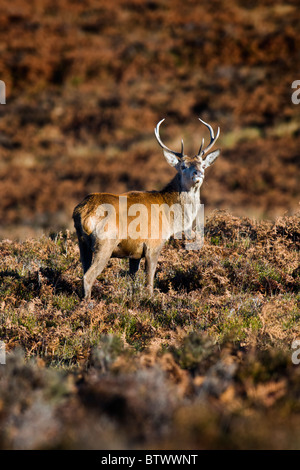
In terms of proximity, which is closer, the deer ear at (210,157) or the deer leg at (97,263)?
the deer leg at (97,263)

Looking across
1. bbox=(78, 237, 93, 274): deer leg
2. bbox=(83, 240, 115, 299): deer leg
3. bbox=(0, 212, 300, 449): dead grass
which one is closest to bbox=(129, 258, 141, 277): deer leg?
bbox=(0, 212, 300, 449): dead grass

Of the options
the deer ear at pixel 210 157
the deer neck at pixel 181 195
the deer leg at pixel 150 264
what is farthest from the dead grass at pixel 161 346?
the deer ear at pixel 210 157

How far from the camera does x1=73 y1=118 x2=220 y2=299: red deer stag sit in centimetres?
661

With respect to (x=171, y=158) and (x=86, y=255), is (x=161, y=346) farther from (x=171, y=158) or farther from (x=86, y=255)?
(x=171, y=158)

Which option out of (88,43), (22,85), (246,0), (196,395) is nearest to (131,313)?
(196,395)

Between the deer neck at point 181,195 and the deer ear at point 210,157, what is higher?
the deer ear at point 210,157

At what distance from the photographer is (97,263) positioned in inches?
260

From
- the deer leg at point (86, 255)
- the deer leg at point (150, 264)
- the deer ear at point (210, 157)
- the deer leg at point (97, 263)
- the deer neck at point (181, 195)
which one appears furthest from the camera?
the deer ear at point (210, 157)

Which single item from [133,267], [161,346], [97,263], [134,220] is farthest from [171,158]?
[161,346]

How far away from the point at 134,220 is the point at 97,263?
0.82 m

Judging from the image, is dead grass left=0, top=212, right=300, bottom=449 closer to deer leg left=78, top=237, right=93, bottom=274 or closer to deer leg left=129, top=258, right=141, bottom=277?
deer leg left=129, top=258, right=141, bottom=277

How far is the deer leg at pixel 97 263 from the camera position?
6.58 m

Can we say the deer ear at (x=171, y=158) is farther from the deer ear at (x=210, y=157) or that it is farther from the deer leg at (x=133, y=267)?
the deer leg at (x=133, y=267)

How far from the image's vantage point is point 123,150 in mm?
21516
